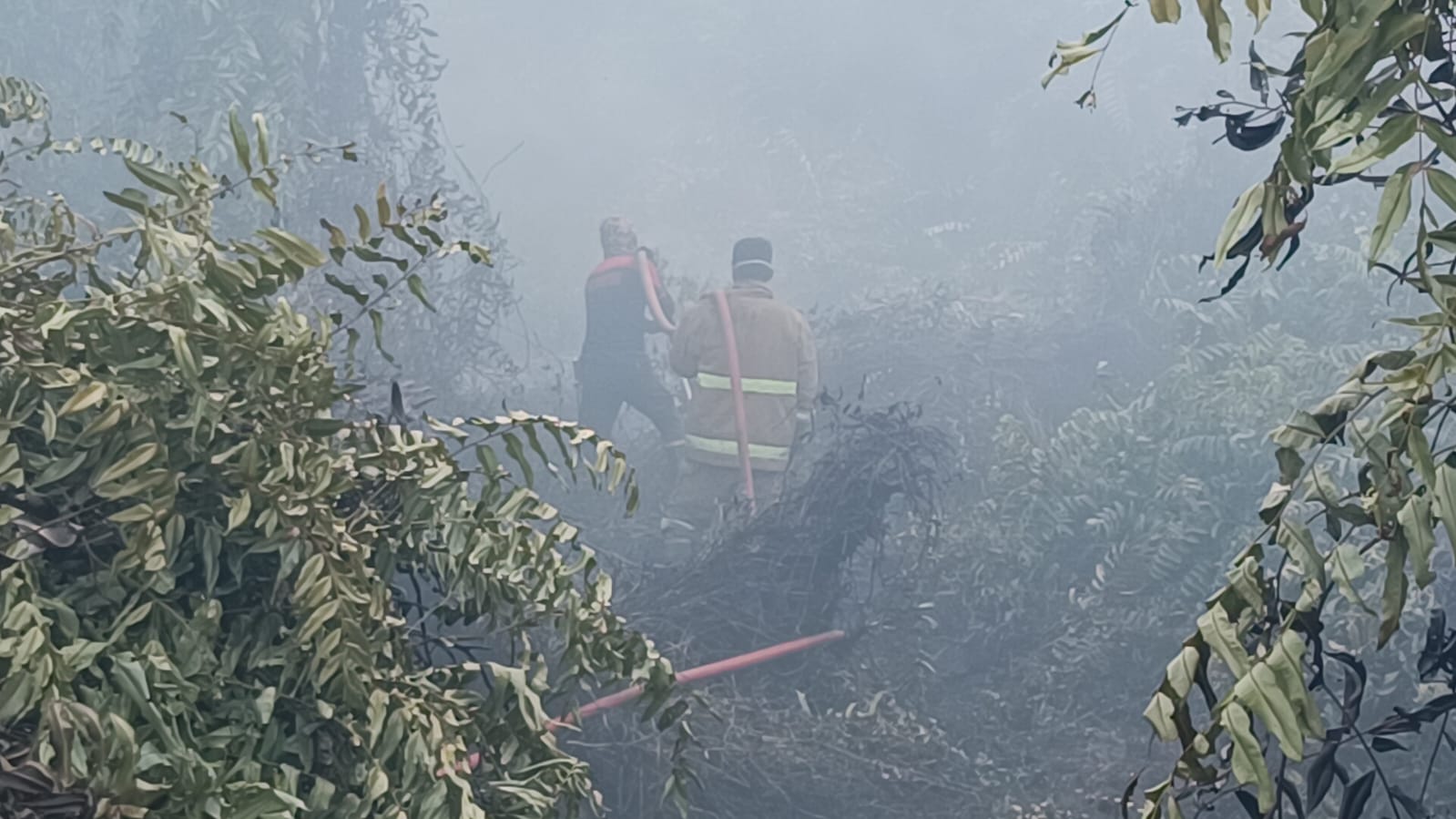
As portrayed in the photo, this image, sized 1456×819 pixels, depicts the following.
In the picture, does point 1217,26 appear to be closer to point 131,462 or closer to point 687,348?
point 131,462

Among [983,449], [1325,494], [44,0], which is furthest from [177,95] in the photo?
[1325,494]

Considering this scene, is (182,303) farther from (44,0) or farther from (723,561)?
(44,0)

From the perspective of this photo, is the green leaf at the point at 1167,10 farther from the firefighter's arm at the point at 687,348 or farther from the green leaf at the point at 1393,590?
the firefighter's arm at the point at 687,348

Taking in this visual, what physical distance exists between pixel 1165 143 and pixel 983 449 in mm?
3615

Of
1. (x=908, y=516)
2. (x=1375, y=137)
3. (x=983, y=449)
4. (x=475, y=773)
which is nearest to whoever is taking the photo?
(x=1375, y=137)

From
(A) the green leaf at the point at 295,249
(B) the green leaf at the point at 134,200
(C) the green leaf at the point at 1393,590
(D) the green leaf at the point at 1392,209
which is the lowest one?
(C) the green leaf at the point at 1393,590

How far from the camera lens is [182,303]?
1.20 meters

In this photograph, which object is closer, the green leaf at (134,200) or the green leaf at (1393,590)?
the green leaf at (1393,590)

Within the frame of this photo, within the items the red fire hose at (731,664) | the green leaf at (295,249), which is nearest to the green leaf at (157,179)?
the green leaf at (295,249)

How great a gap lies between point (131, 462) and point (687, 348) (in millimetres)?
3834

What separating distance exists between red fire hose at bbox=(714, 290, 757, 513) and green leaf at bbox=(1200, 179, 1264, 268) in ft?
12.1

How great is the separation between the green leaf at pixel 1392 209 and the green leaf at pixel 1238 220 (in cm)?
12

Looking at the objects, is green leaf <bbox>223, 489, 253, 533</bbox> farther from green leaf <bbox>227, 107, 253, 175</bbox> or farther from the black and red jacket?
the black and red jacket

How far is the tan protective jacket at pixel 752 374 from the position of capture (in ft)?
15.8
